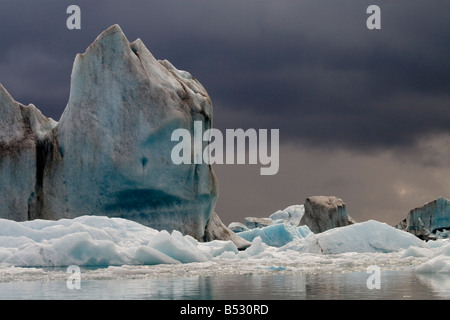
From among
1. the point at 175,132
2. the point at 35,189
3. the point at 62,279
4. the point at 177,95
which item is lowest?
the point at 62,279

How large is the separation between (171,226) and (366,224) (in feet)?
25.2

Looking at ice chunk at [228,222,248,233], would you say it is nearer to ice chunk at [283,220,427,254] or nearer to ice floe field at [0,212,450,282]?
ice chunk at [283,220,427,254]

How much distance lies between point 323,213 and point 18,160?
77.7 feet

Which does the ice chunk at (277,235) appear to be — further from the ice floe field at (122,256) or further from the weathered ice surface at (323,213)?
the ice floe field at (122,256)

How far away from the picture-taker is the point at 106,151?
22.7 m

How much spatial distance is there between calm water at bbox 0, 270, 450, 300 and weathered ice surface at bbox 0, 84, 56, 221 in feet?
49.0

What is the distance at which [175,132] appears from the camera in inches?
918

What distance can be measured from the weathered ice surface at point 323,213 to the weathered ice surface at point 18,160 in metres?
22.4

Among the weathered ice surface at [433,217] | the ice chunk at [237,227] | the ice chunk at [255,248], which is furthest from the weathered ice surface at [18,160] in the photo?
the weathered ice surface at [433,217]

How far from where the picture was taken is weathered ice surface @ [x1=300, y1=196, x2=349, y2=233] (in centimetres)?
4088
